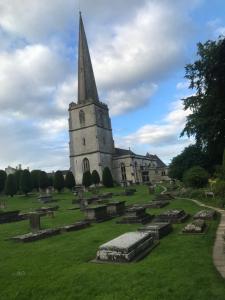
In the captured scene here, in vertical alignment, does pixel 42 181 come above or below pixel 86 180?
above

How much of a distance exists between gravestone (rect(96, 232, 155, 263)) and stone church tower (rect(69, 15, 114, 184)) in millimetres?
66052

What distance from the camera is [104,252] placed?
309 inches

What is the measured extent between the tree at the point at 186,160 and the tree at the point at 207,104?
2091 centimetres

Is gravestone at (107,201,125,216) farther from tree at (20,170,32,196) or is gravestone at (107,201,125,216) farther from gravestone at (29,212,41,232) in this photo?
tree at (20,170,32,196)

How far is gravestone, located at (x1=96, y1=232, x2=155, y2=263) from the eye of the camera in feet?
24.9

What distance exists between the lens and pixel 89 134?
252 feet

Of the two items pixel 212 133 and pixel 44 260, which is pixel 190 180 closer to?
pixel 212 133

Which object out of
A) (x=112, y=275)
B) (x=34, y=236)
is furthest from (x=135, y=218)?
(x=112, y=275)

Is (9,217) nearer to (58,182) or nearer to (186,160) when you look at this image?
(58,182)

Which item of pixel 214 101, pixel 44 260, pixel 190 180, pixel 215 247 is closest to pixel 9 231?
pixel 44 260

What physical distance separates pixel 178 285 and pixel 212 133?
2031cm

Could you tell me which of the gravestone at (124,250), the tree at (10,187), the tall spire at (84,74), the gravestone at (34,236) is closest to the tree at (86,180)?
the tree at (10,187)

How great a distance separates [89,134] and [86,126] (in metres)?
2.33

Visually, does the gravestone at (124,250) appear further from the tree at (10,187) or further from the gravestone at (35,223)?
the tree at (10,187)
